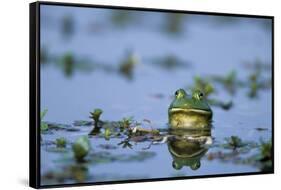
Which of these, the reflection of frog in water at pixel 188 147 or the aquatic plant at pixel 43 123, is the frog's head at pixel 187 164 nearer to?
the reflection of frog in water at pixel 188 147

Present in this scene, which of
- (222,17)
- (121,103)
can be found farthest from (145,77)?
(222,17)

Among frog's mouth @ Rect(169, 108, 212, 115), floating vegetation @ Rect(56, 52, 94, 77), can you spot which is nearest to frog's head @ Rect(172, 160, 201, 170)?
frog's mouth @ Rect(169, 108, 212, 115)

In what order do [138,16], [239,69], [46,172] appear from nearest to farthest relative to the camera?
[46,172] → [138,16] → [239,69]

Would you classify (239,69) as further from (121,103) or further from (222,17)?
(121,103)

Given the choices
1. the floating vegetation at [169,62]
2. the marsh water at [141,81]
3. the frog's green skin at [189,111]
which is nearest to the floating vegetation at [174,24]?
the marsh water at [141,81]

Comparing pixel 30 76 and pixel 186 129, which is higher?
pixel 30 76

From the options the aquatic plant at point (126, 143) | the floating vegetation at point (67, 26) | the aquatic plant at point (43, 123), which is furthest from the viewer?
the aquatic plant at point (126, 143)
